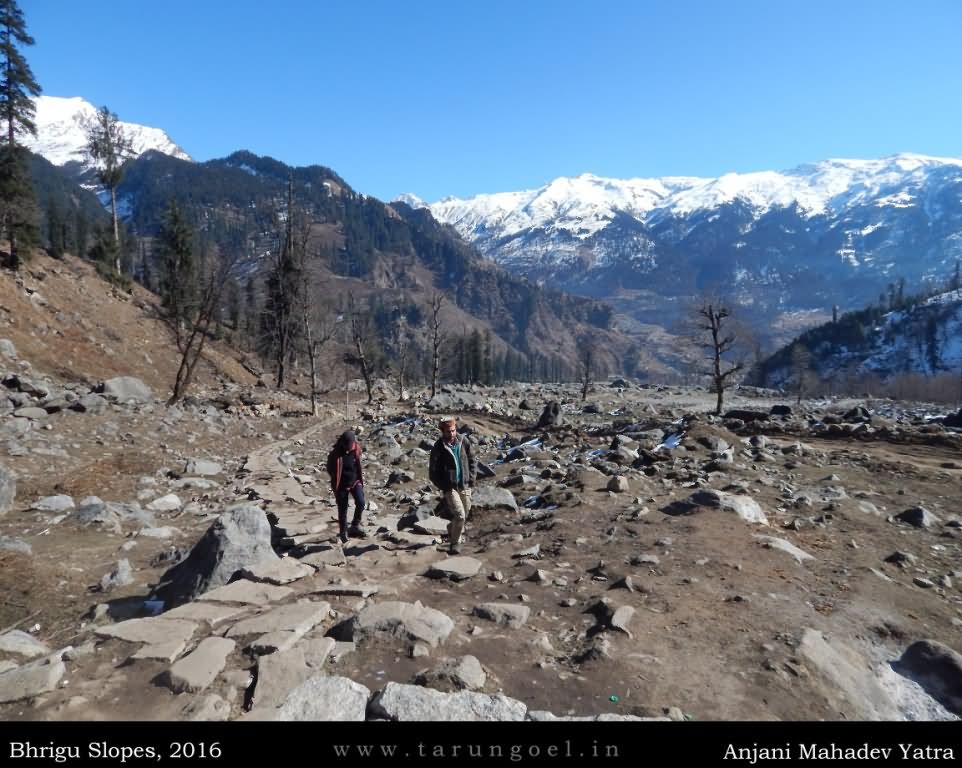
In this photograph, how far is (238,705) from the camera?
454cm

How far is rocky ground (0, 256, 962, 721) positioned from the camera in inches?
190

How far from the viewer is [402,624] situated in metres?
5.80

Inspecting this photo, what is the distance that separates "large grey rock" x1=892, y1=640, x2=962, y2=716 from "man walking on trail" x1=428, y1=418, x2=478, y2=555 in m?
6.00

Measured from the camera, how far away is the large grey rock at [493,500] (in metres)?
12.1

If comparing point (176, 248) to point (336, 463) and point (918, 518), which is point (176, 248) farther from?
point (918, 518)

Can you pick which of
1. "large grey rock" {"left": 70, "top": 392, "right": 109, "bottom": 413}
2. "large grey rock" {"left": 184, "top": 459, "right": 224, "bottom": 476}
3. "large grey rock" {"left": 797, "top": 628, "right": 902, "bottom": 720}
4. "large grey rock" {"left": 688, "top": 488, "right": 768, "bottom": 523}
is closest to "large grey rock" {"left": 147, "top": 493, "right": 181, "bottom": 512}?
"large grey rock" {"left": 184, "top": 459, "right": 224, "bottom": 476}

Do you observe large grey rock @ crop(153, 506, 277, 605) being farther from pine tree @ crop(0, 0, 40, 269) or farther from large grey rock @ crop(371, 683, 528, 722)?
pine tree @ crop(0, 0, 40, 269)

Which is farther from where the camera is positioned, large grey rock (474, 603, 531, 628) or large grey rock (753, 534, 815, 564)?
large grey rock (753, 534, 815, 564)

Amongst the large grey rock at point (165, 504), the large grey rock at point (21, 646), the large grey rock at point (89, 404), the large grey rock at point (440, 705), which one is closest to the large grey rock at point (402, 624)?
the large grey rock at point (440, 705)

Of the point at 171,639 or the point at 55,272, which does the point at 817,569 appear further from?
the point at 55,272

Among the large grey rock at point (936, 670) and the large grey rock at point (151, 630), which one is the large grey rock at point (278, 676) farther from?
the large grey rock at point (936, 670)

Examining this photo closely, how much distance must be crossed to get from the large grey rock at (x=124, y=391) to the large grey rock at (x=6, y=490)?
11.8m

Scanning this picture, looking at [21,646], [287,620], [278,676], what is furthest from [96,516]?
[278,676]

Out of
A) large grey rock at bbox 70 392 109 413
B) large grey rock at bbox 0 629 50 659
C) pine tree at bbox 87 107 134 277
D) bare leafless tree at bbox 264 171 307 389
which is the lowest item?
large grey rock at bbox 0 629 50 659
